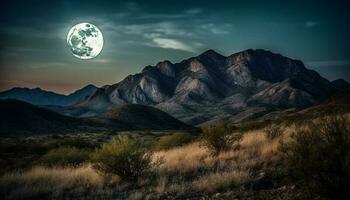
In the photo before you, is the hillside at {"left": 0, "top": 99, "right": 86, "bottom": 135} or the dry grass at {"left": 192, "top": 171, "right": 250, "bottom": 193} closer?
the dry grass at {"left": 192, "top": 171, "right": 250, "bottom": 193}

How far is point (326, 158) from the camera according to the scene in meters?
7.63

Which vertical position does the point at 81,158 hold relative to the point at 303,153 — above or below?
below

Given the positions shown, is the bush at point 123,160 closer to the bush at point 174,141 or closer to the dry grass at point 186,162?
the dry grass at point 186,162

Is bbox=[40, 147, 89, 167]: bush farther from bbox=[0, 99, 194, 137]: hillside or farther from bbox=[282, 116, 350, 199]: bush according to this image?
bbox=[0, 99, 194, 137]: hillside

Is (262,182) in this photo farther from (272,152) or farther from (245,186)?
(272,152)

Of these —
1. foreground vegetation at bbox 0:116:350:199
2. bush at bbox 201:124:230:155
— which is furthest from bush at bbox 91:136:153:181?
bush at bbox 201:124:230:155

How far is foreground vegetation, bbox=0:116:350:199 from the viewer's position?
25.2ft

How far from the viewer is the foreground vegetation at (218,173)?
25.2 feet

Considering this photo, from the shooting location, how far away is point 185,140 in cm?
2731

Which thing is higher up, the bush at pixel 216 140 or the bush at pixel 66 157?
the bush at pixel 216 140

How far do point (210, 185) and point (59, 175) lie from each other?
7.00 m

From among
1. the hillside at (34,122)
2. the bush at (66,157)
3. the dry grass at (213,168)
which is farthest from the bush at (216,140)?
the hillside at (34,122)

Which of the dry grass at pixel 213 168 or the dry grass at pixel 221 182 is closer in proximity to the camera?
the dry grass at pixel 221 182

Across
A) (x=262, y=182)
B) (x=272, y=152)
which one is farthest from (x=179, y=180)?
(x=272, y=152)
